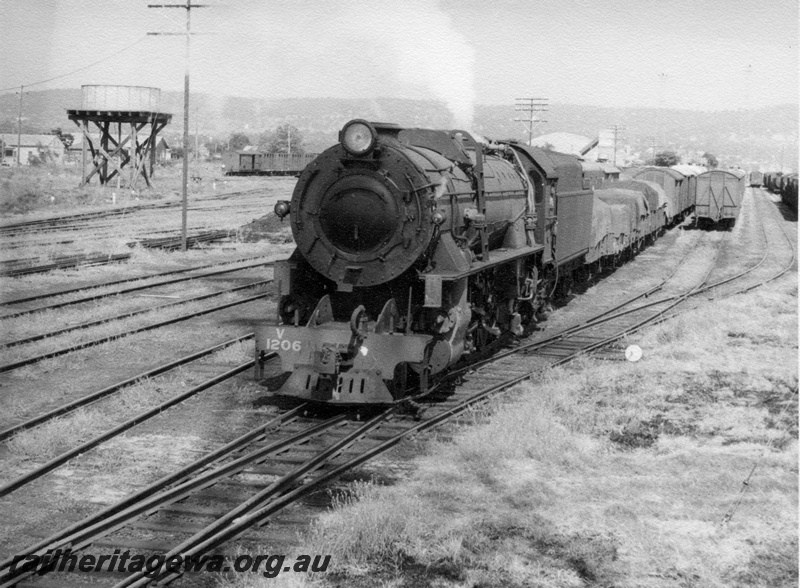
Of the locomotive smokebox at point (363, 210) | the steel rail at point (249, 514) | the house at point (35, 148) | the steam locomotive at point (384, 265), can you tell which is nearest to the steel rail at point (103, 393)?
the steam locomotive at point (384, 265)

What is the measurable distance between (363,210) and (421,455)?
3.16m

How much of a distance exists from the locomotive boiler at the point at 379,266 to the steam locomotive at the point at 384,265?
0.01 m

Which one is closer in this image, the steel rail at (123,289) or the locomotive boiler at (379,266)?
the locomotive boiler at (379,266)

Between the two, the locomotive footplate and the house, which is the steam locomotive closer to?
the locomotive footplate

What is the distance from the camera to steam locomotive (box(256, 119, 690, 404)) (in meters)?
9.96

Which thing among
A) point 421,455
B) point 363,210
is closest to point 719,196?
point 363,210

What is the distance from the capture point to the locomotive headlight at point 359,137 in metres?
10.3

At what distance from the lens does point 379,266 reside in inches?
418

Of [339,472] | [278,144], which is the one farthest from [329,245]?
[278,144]

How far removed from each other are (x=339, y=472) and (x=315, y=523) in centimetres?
118

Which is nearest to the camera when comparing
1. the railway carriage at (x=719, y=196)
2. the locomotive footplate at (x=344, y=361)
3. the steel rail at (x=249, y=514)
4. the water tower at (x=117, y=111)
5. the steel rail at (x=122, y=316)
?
the steel rail at (x=249, y=514)

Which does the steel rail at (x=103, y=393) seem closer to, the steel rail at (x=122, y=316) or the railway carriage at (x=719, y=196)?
the steel rail at (x=122, y=316)

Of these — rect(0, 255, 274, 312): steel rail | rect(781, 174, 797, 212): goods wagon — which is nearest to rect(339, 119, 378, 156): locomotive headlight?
rect(0, 255, 274, 312): steel rail

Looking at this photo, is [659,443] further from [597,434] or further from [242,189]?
[242,189]
